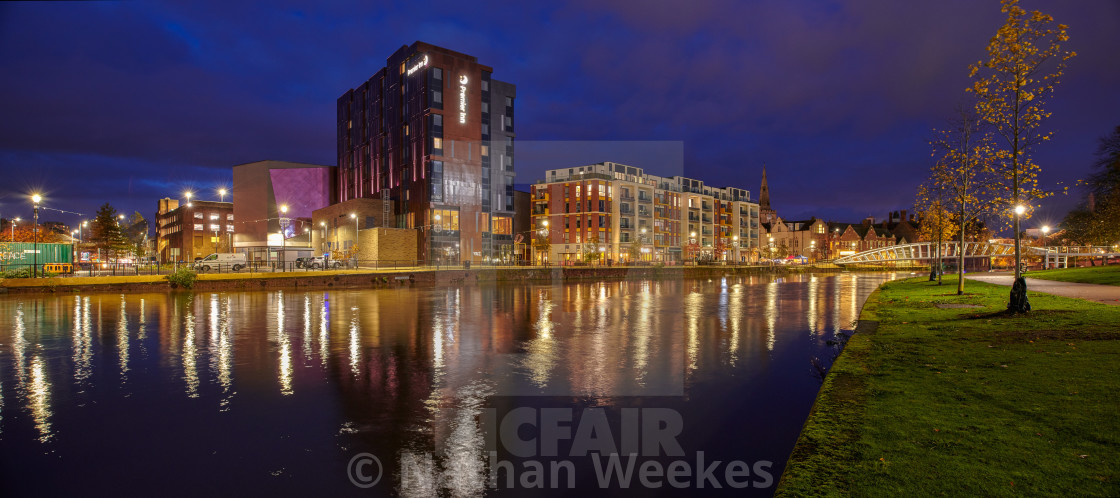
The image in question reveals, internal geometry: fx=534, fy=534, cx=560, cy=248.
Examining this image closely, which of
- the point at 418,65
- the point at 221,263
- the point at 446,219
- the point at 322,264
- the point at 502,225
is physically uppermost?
the point at 418,65

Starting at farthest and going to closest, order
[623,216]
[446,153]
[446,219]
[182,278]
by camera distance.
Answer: [623,216]
[446,153]
[446,219]
[182,278]

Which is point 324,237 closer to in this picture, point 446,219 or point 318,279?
point 446,219

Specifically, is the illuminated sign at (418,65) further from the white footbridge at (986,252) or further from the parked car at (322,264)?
the white footbridge at (986,252)

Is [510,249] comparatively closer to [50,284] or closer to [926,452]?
[50,284]

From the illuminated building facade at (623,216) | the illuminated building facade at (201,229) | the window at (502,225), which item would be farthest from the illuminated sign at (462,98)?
the illuminated building facade at (201,229)

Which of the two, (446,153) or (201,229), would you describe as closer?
(446,153)

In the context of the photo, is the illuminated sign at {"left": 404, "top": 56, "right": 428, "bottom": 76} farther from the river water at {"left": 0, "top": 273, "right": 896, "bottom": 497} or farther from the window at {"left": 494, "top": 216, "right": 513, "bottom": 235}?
the river water at {"left": 0, "top": 273, "right": 896, "bottom": 497}

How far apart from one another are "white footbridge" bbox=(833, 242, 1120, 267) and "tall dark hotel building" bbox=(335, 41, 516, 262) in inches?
2247

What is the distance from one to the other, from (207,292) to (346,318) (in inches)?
883

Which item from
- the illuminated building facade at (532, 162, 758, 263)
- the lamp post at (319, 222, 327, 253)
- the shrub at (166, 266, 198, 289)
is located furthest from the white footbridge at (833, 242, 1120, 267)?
the lamp post at (319, 222, 327, 253)

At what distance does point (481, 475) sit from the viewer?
22.3ft

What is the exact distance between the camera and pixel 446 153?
→ 77.6m

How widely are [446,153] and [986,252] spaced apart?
10163 cm

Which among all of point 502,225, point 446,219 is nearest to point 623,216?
point 502,225
